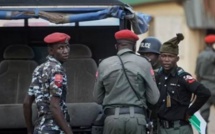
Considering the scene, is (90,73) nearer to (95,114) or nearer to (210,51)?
(95,114)

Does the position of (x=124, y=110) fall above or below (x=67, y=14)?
below

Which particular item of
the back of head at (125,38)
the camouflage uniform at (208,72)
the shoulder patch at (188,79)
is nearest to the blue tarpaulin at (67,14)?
the back of head at (125,38)

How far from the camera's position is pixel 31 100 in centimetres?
635

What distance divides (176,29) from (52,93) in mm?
14945

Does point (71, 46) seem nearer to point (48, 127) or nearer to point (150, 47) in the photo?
point (150, 47)

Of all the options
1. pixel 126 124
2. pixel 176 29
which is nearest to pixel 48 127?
pixel 126 124

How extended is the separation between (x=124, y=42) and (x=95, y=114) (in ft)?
3.24

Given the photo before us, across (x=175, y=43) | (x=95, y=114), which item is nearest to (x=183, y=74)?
(x=175, y=43)

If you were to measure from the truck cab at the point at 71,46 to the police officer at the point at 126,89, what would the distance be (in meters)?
0.37

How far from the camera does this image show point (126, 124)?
6430 millimetres

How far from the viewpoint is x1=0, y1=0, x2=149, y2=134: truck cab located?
284 inches

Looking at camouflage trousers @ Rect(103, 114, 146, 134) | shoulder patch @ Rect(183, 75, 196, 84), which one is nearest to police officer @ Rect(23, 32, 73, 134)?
camouflage trousers @ Rect(103, 114, 146, 134)

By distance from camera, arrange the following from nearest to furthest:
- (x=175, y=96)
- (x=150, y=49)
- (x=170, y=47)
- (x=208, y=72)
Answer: (x=175, y=96)
(x=170, y=47)
(x=150, y=49)
(x=208, y=72)

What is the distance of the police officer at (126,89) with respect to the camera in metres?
6.46
